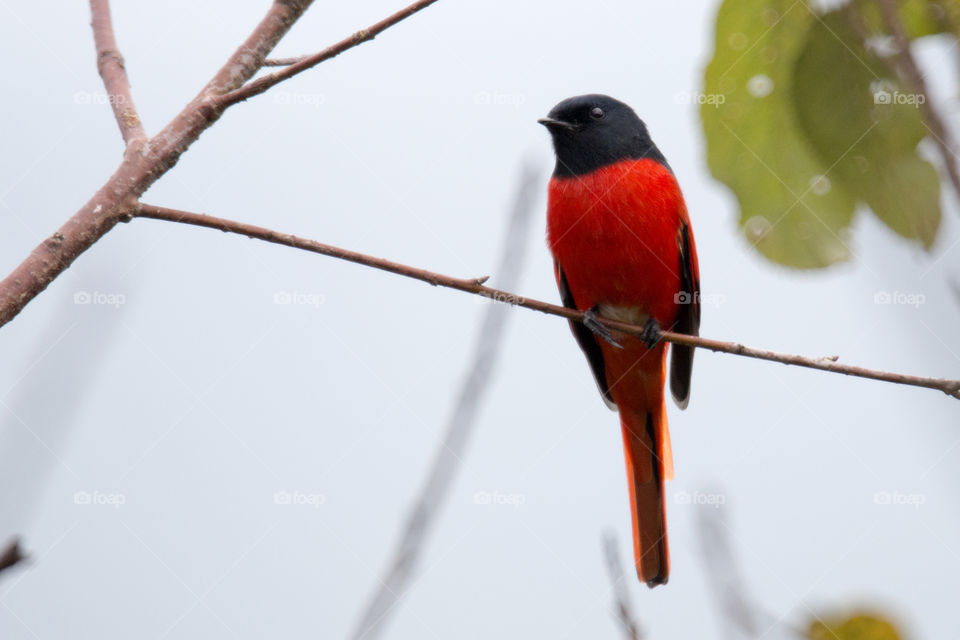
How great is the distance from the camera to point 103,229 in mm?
2012

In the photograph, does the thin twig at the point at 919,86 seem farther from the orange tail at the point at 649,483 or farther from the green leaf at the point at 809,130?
the orange tail at the point at 649,483

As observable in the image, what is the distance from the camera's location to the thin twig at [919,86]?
4.86ft

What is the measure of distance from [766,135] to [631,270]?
309 cm

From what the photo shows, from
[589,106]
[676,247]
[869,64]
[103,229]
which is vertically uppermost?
[869,64]

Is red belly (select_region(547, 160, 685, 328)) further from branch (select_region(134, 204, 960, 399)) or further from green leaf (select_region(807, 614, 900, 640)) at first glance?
green leaf (select_region(807, 614, 900, 640))

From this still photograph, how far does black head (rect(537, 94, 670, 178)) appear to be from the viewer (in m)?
5.54

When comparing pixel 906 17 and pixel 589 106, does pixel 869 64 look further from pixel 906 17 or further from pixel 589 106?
pixel 589 106

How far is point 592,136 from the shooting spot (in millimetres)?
5633

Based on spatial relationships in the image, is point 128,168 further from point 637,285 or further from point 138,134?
point 637,285

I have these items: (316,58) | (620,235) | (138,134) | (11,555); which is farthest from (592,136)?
(11,555)

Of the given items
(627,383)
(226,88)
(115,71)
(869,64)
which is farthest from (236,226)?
(627,383)

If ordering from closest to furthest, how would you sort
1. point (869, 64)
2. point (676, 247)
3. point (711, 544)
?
point (869, 64)
point (711, 544)
point (676, 247)

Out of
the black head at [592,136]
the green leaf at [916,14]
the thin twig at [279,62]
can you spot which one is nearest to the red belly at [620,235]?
the black head at [592,136]

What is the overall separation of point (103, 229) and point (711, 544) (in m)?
1.37
